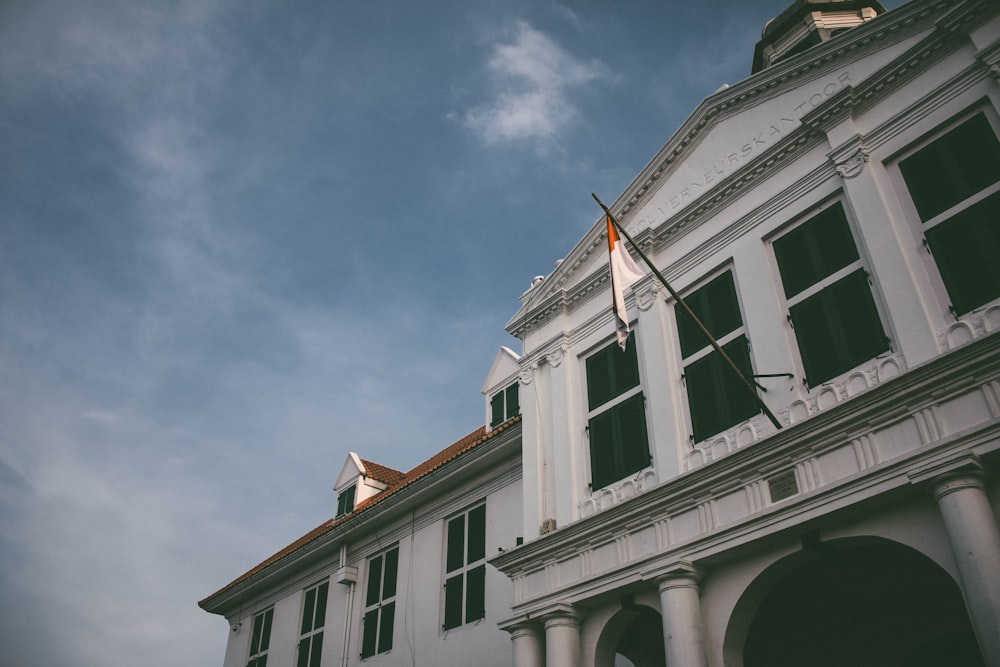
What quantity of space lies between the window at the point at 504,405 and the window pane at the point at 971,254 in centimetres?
1004

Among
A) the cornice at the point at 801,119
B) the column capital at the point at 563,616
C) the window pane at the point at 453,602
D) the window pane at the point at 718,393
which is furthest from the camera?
the window pane at the point at 453,602

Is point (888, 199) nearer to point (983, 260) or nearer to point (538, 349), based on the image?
point (983, 260)

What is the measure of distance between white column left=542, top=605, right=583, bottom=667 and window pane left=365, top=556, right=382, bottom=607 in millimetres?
7543

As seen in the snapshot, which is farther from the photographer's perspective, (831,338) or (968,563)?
(831,338)

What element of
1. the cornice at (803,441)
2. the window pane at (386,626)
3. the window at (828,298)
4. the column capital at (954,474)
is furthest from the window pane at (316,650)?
the column capital at (954,474)

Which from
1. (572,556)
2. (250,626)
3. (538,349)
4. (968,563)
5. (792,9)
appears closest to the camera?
(968,563)

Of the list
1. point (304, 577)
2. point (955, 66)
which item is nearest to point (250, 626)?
point (304, 577)

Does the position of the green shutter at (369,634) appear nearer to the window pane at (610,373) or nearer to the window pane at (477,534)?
the window pane at (477,534)

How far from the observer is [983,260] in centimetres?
862

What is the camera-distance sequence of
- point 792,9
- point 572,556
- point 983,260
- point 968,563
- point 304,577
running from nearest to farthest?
point 968,563 < point 983,260 < point 572,556 < point 792,9 < point 304,577

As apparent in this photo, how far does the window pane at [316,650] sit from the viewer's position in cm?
1875

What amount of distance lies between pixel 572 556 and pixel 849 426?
4.58 m

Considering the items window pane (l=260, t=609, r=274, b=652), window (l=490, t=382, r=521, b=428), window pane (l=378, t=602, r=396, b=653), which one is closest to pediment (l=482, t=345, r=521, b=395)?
window (l=490, t=382, r=521, b=428)

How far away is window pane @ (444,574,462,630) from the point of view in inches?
603
